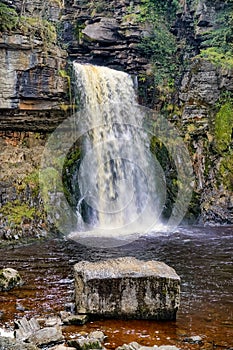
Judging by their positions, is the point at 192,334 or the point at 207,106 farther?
the point at 207,106

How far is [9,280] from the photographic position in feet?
29.6

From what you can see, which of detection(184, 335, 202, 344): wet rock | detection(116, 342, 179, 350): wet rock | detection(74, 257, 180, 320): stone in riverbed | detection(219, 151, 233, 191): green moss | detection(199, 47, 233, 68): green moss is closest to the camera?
detection(116, 342, 179, 350): wet rock

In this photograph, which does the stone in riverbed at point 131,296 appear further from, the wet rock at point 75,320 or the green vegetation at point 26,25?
the green vegetation at point 26,25

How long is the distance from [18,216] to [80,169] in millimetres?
4093

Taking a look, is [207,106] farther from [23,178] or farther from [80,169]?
[23,178]

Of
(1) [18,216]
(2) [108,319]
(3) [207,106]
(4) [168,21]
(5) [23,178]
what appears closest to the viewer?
(2) [108,319]

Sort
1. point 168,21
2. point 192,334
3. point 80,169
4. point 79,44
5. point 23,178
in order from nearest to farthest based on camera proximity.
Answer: point 192,334 < point 23,178 < point 80,169 < point 79,44 < point 168,21

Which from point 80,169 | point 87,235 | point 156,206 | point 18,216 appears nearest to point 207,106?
point 156,206

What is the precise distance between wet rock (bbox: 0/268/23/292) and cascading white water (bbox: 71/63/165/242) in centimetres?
790

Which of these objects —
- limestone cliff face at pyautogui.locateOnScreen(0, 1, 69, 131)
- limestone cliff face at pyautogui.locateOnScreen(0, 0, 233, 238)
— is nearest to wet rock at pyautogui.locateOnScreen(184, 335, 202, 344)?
limestone cliff face at pyautogui.locateOnScreen(0, 0, 233, 238)

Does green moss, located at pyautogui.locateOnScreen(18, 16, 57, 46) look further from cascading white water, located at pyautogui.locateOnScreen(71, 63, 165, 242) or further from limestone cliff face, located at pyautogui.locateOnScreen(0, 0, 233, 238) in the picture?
cascading white water, located at pyautogui.locateOnScreen(71, 63, 165, 242)

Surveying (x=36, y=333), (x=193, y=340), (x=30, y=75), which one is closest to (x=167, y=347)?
(x=193, y=340)

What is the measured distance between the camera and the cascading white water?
1789cm

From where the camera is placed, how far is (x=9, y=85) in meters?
16.4
